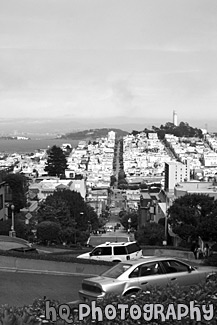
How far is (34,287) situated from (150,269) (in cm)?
297

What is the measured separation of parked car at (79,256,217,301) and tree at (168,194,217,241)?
49.5 feet

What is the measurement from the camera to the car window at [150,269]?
9.05 m

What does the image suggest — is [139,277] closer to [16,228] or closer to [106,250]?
[106,250]

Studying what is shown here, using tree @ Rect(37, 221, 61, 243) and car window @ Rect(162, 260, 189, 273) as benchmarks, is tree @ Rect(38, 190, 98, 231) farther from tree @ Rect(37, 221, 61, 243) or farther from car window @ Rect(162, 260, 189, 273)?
car window @ Rect(162, 260, 189, 273)

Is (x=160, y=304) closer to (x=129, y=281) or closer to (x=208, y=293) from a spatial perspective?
(x=208, y=293)

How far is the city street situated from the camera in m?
9.94

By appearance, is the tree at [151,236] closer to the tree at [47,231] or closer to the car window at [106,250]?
the tree at [47,231]

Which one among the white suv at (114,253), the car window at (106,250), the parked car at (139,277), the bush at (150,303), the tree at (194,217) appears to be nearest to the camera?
the bush at (150,303)

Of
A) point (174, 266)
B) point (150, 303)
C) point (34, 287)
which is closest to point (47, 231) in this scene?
point (34, 287)

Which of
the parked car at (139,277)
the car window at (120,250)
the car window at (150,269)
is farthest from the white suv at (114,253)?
the car window at (150,269)

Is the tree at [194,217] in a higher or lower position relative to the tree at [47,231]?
higher

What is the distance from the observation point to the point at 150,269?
9125mm

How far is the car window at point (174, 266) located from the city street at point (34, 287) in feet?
5.97

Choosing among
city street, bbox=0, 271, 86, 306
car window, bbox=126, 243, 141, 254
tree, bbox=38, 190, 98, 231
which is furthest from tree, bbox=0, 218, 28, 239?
city street, bbox=0, 271, 86, 306
